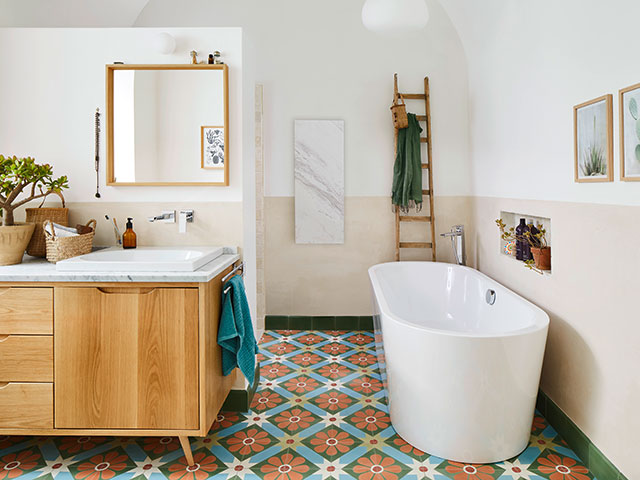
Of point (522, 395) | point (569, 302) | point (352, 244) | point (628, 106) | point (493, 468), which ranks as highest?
point (628, 106)

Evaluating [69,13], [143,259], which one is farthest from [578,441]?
[69,13]

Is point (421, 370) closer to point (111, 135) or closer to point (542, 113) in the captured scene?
point (542, 113)

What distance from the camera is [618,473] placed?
1878 millimetres

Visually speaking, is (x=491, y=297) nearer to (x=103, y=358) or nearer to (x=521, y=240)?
(x=521, y=240)

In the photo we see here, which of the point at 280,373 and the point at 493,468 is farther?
the point at 280,373

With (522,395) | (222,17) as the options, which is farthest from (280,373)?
(222,17)

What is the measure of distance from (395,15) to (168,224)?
1639 mm

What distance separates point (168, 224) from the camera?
104 inches

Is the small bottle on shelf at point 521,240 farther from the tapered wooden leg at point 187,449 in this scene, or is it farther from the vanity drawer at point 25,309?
the vanity drawer at point 25,309

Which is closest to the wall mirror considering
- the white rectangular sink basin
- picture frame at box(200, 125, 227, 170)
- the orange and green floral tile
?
picture frame at box(200, 125, 227, 170)

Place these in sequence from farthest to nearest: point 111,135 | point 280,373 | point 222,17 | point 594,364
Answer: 1. point 222,17
2. point 280,373
3. point 111,135
4. point 594,364

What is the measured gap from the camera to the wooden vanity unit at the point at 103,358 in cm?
203

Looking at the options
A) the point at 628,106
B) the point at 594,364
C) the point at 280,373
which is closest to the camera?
the point at 628,106

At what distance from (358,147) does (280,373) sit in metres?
2.04
